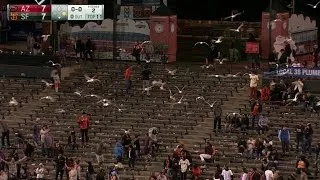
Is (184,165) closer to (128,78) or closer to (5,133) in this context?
(5,133)

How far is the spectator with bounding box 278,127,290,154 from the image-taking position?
4850 cm

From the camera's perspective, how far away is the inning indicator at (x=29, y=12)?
63188mm

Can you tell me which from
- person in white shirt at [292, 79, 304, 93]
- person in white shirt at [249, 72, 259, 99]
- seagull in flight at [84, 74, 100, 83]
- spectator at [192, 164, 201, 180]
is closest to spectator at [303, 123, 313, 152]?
person in white shirt at [292, 79, 304, 93]

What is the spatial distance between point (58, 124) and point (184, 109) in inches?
243

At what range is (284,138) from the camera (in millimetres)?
48531

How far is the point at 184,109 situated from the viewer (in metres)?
54.5

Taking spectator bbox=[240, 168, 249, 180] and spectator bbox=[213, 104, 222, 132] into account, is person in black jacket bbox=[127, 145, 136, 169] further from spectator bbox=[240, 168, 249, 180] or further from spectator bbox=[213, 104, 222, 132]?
spectator bbox=[240, 168, 249, 180]

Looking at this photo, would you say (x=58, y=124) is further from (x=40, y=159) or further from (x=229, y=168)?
(x=229, y=168)

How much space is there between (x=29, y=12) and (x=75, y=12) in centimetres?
274

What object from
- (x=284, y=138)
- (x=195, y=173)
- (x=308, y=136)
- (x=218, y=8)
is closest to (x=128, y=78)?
(x=195, y=173)

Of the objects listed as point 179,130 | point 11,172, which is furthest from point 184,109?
point 11,172

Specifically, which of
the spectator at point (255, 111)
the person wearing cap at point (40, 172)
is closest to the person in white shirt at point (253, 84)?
the spectator at point (255, 111)

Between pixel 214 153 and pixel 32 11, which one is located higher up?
pixel 32 11

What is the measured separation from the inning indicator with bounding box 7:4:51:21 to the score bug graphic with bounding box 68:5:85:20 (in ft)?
3.90
